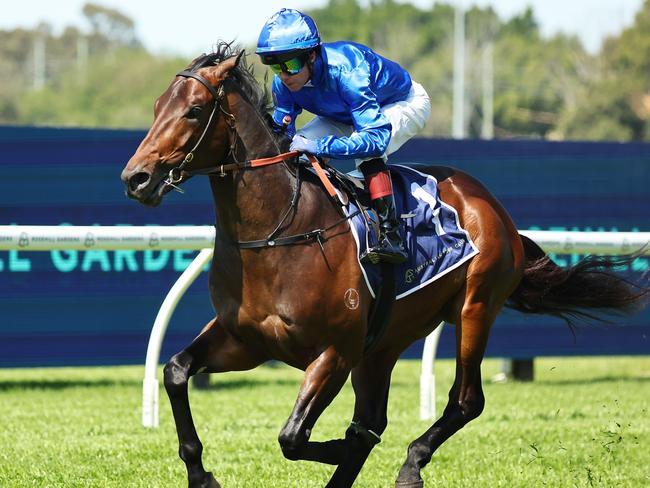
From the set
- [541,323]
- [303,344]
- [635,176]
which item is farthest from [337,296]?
[635,176]

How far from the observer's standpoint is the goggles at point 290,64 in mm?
4469

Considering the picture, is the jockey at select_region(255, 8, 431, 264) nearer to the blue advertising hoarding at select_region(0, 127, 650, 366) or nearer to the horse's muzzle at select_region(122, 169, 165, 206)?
the horse's muzzle at select_region(122, 169, 165, 206)

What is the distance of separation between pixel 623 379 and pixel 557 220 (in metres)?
1.49

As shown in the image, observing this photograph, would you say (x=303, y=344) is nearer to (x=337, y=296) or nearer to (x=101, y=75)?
(x=337, y=296)

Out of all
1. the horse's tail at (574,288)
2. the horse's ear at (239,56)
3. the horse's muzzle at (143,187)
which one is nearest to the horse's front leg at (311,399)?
the horse's muzzle at (143,187)

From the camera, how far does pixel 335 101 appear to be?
4680mm

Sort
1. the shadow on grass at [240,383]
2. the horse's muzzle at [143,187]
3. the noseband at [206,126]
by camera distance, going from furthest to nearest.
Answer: the shadow on grass at [240,383]
the noseband at [206,126]
the horse's muzzle at [143,187]

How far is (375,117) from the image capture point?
4.58 meters

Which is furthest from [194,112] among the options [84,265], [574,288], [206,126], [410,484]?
[84,265]

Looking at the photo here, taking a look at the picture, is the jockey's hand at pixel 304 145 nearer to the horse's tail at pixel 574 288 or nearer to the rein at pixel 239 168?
the rein at pixel 239 168

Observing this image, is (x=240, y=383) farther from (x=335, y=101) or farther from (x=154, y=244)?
(x=335, y=101)

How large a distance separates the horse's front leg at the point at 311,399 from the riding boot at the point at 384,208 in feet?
1.48

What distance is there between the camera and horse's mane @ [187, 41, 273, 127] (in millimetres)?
4383

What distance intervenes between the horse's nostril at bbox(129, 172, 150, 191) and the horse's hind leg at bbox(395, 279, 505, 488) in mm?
1667
